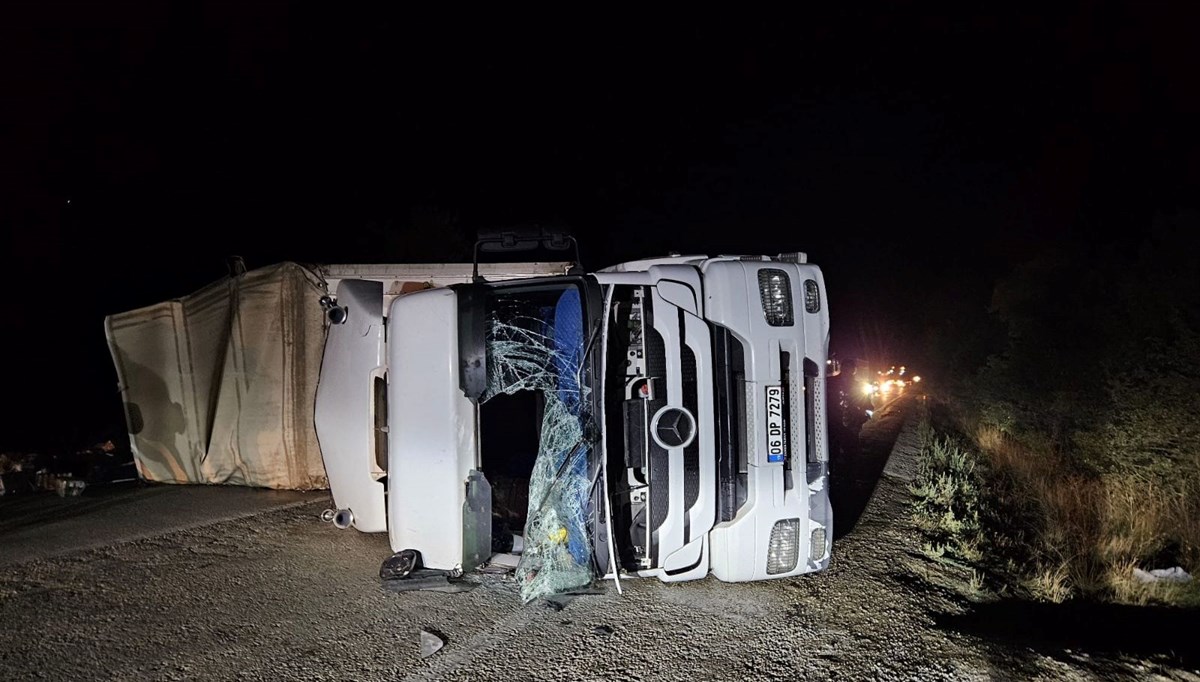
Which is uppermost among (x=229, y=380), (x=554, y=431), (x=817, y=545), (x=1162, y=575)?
(x=229, y=380)

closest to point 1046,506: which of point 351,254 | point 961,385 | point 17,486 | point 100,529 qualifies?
point 961,385

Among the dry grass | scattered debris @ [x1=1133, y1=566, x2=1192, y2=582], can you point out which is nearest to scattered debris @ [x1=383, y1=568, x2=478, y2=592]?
the dry grass

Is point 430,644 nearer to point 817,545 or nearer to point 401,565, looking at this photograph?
point 401,565

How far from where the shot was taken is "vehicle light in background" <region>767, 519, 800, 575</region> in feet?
13.3

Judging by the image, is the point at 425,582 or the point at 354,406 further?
the point at 354,406

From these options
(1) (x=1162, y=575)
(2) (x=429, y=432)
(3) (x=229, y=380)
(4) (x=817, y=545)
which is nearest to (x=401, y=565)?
(2) (x=429, y=432)

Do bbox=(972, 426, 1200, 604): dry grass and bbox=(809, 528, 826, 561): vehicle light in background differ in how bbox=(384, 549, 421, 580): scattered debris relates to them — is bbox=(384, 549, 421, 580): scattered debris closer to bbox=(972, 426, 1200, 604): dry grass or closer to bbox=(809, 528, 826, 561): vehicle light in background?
bbox=(809, 528, 826, 561): vehicle light in background

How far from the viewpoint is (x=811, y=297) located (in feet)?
13.8

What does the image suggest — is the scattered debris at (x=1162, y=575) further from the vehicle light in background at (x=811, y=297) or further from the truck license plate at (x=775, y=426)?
the vehicle light in background at (x=811, y=297)

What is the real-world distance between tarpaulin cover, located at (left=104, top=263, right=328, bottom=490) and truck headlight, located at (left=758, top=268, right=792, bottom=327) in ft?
14.7

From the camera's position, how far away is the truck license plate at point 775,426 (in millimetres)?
4016

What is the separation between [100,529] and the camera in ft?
17.9

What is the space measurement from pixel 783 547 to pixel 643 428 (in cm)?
106

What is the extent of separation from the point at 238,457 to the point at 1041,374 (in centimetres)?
979
